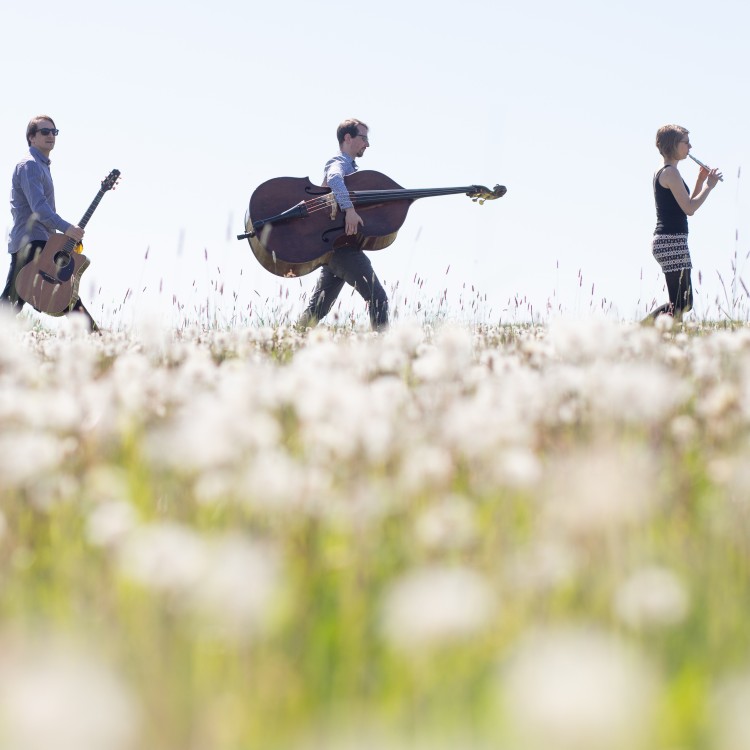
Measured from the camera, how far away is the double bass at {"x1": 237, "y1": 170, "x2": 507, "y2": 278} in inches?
425

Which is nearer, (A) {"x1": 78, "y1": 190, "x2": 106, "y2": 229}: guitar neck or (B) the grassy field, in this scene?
(B) the grassy field

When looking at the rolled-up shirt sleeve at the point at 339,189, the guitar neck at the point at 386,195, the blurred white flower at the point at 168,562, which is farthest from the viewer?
the guitar neck at the point at 386,195

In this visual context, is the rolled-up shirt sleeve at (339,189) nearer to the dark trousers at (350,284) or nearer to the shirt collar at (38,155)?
the dark trousers at (350,284)

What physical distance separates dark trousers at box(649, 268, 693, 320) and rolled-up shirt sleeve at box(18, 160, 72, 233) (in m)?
6.93

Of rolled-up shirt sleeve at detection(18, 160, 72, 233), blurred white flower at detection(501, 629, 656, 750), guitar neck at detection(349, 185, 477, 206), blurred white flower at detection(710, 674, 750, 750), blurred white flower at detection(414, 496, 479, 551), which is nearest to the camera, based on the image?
blurred white flower at detection(501, 629, 656, 750)

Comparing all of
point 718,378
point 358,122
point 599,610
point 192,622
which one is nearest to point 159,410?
point 192,622

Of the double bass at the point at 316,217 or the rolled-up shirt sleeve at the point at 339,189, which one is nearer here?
the rolled-up shirt sleeve at the point at 339,189

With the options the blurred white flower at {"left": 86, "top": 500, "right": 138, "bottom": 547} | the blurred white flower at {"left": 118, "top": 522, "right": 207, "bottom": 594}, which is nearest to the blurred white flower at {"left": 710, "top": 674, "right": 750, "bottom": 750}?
the blurred white flower at {"left": 118, "top": 522, "right": 207, "bottom": 594}

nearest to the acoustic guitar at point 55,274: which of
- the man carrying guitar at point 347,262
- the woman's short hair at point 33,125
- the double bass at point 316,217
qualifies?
the woman's short hair at point 33,125

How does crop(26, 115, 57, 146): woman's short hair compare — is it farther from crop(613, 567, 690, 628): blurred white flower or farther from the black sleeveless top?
crop(613, 567, 690, 628): blurred white flower

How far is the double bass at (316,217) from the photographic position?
10797 millimetres

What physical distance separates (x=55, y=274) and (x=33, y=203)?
92 centimetres

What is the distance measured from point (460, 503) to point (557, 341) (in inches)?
45.3

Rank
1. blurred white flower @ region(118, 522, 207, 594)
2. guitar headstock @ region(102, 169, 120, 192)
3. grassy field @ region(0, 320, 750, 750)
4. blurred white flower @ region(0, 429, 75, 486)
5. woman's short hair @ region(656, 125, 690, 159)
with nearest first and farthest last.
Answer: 1. grassy field @ region(0, 320, 750, 750)
2. blurred white flower @ region(118, 522, 207, 594)
3. blurred white flower @ region(0, 429, 75, 486)
4. woman's short hair @ region(656, 125, 690, 159)
5. guitar headstock @ region(102, 169, 120, 192)
